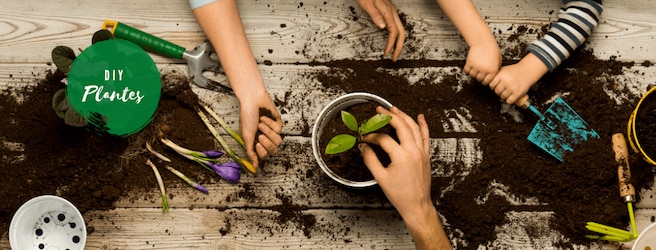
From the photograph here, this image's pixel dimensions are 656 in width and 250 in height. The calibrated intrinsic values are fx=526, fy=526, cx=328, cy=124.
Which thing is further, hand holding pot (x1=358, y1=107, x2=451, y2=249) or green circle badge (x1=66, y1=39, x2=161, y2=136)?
green circle badge (x1=66, y1=39, x2=161, y2=136)

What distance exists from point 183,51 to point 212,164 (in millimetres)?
281

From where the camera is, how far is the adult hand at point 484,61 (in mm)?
1216

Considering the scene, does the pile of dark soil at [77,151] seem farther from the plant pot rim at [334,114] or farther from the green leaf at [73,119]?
the plant pot rim at [334,114]

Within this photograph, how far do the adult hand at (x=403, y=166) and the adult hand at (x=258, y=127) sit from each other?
0.23 meters

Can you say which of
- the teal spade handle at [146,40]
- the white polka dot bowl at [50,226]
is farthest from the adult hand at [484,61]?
the white polka dot bowl at [50,226]

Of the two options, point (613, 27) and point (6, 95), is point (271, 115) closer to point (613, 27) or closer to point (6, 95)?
point (6, 95)

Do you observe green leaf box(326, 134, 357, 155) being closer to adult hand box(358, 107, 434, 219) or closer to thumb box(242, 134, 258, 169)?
adult hand box(358, 107, 434, 219)

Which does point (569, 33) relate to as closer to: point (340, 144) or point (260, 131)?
point (340, 144)

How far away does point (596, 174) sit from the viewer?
3.98 ft

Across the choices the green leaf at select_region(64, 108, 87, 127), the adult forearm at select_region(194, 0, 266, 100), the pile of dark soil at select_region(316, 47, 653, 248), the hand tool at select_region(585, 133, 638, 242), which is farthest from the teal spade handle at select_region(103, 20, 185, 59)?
the hand tool at select_region(585, 133, 638, 242)

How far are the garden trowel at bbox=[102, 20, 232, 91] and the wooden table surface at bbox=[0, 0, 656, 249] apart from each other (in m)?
0.03

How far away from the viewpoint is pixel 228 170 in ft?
4.06

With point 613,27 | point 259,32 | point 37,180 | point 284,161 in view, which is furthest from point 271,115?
point 613,27

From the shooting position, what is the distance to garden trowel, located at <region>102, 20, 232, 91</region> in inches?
49.6
